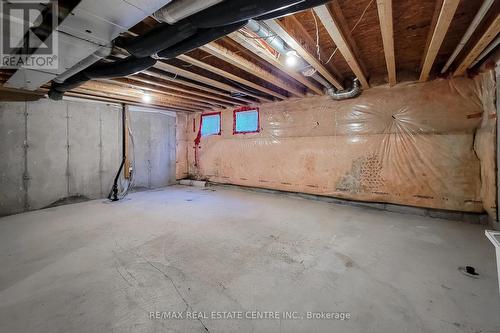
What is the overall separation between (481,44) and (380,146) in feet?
5.50

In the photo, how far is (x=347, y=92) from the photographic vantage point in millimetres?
3527

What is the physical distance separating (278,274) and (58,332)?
1394 millimetres

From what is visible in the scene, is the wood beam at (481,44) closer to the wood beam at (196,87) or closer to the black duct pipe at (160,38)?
the black duct pipe at (160,38)

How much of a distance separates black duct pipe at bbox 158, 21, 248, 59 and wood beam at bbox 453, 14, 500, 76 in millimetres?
1992

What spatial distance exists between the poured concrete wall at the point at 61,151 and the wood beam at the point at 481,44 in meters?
5.86

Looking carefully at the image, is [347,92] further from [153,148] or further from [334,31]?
[153,148]

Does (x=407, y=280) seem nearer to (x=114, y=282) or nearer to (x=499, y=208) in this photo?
(x=499, y=208)

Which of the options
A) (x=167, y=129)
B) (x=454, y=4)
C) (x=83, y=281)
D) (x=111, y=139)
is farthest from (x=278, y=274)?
Result: (x=167, y=129)

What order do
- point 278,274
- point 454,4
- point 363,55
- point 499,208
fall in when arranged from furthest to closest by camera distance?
point 363,55
point 499,208
point 278,274
point 454,4

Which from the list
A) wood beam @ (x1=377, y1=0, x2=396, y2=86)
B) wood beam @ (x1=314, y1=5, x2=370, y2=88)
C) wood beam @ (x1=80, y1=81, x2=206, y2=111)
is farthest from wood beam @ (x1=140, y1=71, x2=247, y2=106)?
wood beam @ (x1=377, y1=0, x2=396, y2=86)

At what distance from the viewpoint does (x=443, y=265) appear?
5.88ft

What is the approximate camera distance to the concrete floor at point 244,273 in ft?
4.01

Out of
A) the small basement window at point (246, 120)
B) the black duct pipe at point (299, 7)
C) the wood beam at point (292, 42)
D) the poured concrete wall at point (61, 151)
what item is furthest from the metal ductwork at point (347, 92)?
the poured concrete wall at point (61, 151)

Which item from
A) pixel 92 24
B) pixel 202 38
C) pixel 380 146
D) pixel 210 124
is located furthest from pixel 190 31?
pixel 210 124
